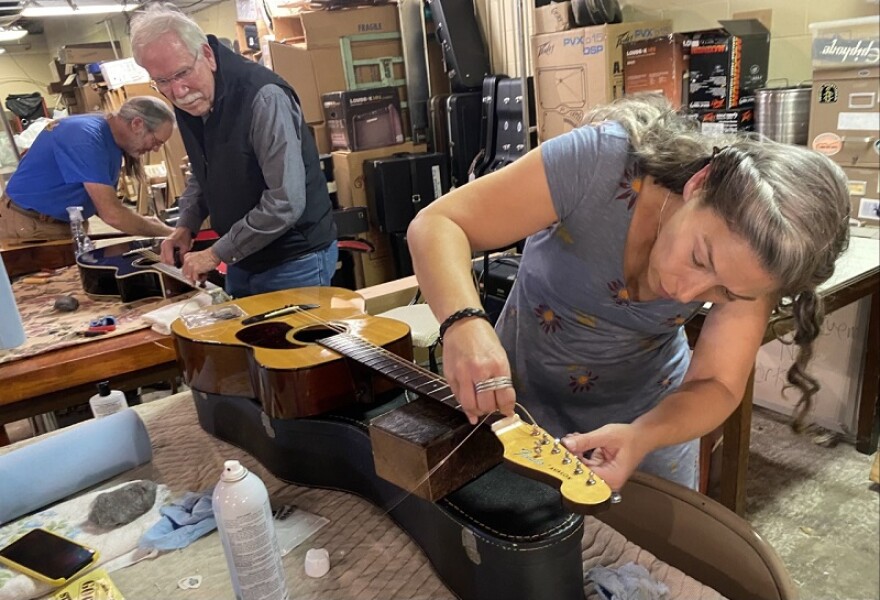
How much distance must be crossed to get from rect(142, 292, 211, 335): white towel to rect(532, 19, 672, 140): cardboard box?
190cm

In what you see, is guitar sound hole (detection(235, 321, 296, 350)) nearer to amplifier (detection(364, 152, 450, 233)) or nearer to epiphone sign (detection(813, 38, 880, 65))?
epiphone sign (detection(813, 38, 880, 65))

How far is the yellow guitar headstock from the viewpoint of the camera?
2.16 ft

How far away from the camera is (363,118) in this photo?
385 centimetres

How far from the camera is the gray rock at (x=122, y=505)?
0.99 meters

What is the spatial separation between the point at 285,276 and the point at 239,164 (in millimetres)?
323

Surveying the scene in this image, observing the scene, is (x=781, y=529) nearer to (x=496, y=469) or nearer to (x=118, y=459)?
(x=496, y=469)

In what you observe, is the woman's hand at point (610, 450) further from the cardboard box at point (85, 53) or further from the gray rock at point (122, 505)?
the cardboard box at point (85, 53)

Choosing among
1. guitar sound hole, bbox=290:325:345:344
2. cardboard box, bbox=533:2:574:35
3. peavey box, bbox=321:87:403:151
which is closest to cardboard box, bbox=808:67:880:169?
guitar sound hole, bbox=290:325:345:344

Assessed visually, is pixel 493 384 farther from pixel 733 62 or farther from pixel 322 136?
pixel 322 136

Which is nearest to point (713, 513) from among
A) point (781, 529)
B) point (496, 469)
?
point (496, 469)

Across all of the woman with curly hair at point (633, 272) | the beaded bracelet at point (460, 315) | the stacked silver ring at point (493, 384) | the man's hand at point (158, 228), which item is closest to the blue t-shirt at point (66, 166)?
the man's hand at point (158, 228)

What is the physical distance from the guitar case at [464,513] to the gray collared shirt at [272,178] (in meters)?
0.70

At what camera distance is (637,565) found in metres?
0.82

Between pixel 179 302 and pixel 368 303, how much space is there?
1.99 feet
